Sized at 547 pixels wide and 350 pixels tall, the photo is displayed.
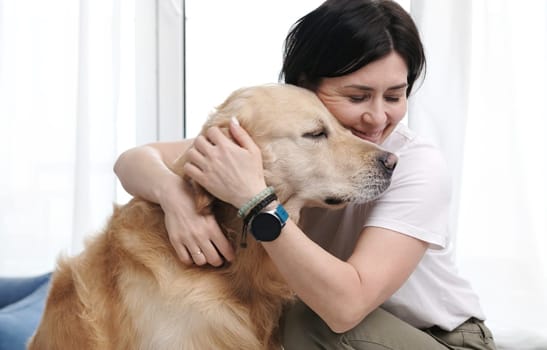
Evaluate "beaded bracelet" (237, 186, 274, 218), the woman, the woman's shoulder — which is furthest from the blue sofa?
the woman's shoulder

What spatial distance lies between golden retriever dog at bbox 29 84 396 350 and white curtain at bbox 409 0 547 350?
96 centimetres

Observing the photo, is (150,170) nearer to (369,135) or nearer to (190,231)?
(190,231)

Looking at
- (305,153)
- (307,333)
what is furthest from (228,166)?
(307,333)

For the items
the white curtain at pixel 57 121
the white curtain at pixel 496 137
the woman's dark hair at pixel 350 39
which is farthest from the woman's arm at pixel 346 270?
the white curtain at pixel 57 121

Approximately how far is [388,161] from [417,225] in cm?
14

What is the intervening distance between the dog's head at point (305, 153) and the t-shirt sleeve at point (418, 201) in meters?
0.04

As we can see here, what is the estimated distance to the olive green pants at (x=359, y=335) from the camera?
1417 mm

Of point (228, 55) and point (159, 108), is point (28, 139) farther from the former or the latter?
point (228, 55)

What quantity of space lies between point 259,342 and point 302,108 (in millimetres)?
502

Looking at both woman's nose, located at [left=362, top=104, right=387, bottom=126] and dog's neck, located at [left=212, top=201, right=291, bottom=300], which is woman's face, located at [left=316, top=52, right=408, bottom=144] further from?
dog's neck, located at [left=212, top=201, right=291, bottom=300]

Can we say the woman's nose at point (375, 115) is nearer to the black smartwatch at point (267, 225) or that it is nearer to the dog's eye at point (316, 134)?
the dog's eye at point (316, 134)

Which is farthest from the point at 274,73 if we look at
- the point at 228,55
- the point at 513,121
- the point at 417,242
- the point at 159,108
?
the point at 417,242

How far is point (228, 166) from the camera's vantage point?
4.22 ft

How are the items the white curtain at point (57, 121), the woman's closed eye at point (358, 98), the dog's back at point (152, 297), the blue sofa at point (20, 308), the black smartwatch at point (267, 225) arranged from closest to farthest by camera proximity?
1. the black smartwatch at point (267, 225)
2. the dog's back at point (152, 297)
3. the woman's closed eye at point (358, 98)
4. the blue sofa at point (20, 308)
5. the white curtain at point (57, 121)
